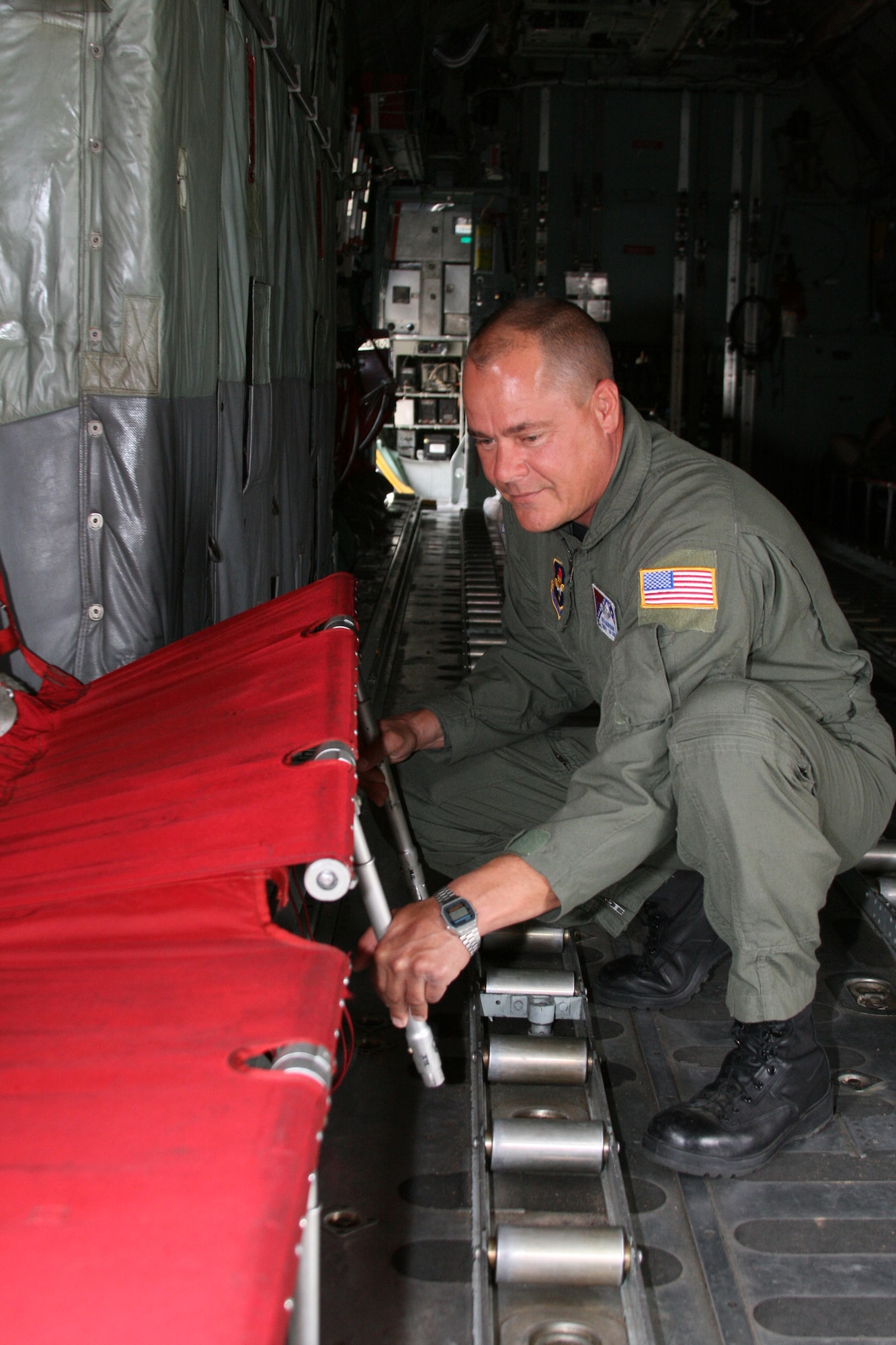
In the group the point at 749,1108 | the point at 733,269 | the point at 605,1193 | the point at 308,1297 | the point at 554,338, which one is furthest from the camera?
the point at 733,269

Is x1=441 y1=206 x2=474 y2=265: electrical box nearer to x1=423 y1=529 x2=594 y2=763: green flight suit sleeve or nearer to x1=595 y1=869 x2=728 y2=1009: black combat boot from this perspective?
x1=423 y1=529 x2=594 y2=763: green flight suit sleeve

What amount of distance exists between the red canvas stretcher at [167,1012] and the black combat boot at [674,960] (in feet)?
3.53

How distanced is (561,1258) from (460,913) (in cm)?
52

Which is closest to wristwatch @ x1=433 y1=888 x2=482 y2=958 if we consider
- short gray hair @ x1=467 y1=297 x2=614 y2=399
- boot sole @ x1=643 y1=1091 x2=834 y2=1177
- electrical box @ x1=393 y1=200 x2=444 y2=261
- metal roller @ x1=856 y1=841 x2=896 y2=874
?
boot sole @ x1=643 y1=1091 x2=834 y2=1177

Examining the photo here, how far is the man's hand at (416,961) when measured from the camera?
5.53ft

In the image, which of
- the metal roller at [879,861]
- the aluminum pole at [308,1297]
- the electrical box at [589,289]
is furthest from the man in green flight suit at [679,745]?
the electrical box at [589,289]

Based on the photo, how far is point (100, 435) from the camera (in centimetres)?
268

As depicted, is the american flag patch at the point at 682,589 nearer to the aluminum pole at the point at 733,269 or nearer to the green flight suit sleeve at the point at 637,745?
the green flight suit sleeve at the point at 637,745

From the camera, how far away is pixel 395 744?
2584 mm

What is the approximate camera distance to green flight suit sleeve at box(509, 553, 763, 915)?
1.95 metres

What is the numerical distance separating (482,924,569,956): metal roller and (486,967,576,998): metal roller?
0.23m

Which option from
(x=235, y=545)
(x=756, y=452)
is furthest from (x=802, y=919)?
(x=756, y=452)

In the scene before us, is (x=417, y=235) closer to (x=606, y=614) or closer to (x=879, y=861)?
(x=879, y=861)

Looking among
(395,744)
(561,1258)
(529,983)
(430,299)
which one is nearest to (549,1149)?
(561,1258)
